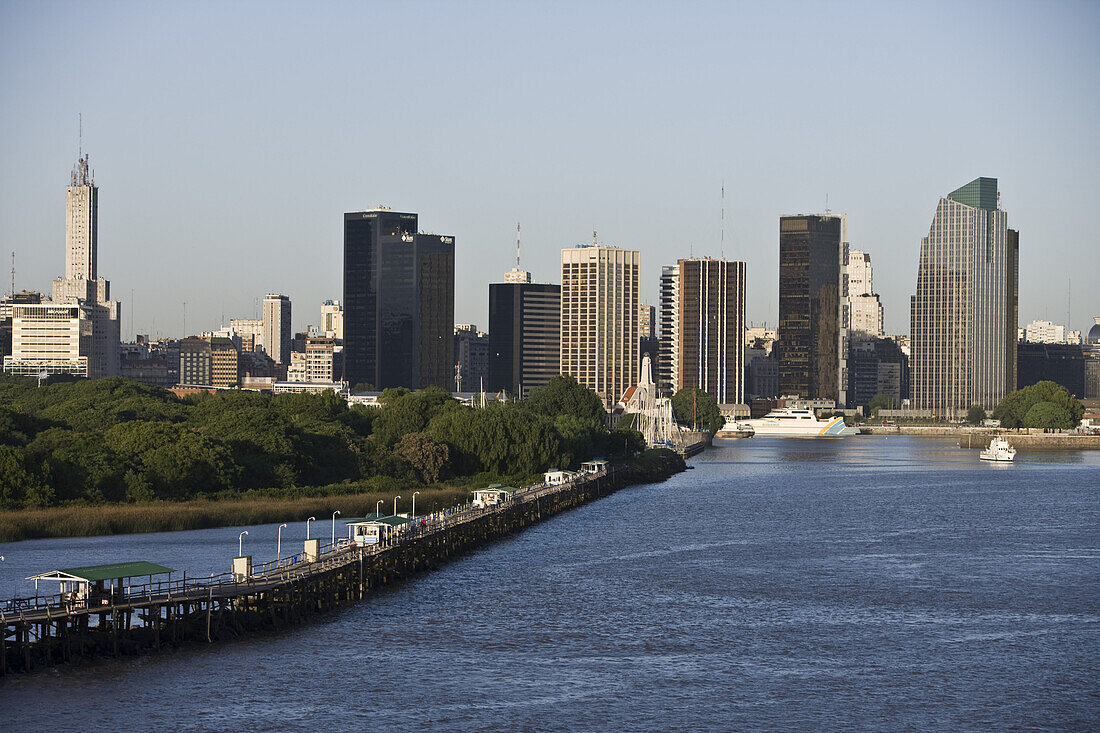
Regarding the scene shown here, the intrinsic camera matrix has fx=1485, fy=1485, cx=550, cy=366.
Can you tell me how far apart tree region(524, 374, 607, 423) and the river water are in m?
82.1

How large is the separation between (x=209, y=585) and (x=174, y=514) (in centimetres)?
3171

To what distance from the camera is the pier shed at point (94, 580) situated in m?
51.0

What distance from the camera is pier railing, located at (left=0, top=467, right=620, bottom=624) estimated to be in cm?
4988

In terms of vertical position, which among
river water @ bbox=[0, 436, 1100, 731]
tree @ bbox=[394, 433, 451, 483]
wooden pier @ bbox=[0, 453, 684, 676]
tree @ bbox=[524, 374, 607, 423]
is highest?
tree @ bbox=[524, 374, 607, 423]

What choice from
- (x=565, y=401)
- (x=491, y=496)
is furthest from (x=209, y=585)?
(x=565, y=401)

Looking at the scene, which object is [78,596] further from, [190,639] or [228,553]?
[228,553]

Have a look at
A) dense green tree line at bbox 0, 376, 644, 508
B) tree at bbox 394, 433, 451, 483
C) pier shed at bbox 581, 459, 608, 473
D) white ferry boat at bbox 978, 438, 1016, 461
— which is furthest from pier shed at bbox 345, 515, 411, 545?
white ferry boat at bbox 978, 438, 1016, 461

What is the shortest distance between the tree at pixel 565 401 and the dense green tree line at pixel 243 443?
35.6ft

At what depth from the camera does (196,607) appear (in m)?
53.6

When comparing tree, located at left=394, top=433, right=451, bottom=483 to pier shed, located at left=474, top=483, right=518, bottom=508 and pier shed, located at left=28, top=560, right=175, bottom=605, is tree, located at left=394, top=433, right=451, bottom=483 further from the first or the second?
pier shed, located at left=28, top=560, right=175, bottom=605

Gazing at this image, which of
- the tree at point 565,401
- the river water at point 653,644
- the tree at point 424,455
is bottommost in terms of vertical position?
the river water at point 653,644

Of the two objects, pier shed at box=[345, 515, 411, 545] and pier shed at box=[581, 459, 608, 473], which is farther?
pier shed at box=[581, 459, 608, 473]

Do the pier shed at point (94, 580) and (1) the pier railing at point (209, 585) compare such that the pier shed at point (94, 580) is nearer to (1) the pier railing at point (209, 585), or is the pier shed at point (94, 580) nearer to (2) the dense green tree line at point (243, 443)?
(1) the pier railing at point (209, 585)

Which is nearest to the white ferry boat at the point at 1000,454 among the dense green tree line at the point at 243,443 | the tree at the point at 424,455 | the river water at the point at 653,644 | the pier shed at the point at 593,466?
the dense green tree line at the point at 243,443
